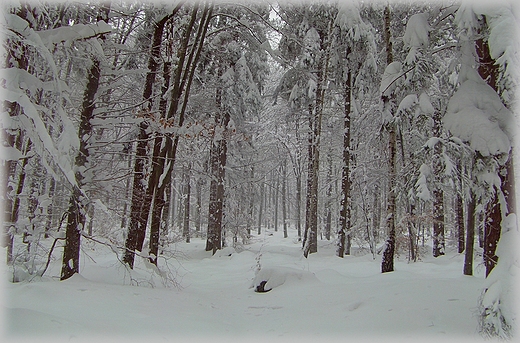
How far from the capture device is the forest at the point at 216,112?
13.2 feet

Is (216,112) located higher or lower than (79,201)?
higher

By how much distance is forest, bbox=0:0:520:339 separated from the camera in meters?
4.01

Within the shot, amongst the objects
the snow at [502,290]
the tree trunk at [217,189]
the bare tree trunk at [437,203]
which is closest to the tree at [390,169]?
the bare tree trunk at [437,203]

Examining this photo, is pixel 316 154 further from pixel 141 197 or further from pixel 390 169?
pixel 141 197

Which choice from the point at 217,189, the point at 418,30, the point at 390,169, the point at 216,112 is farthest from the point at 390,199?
the point at 216,112

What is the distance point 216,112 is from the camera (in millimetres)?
14953

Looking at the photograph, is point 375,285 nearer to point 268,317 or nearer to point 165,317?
point 268,317

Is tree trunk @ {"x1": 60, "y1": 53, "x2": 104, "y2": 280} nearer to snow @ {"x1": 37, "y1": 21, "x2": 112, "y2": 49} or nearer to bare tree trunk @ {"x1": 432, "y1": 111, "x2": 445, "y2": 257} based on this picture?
snow @ {"x1": 37, "y1": 21, "x2": 112, "y2": 49}

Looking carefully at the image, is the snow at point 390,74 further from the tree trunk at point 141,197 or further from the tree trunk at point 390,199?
the tree trunk at point 141,197

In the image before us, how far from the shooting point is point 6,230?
5.78 m

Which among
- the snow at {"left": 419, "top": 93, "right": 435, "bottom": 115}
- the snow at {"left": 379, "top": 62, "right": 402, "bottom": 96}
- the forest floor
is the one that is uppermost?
the snow at {"left": 379, "top": 62, "right": 402, "bottom": 96}

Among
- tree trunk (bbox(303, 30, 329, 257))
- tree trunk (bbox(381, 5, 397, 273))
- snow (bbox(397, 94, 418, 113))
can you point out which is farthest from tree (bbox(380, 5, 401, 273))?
tree trunk (bbox(303, 30, 329, 257))

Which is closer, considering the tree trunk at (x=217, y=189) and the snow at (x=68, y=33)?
the snow at (x=68, y=33)

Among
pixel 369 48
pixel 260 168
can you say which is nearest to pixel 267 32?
pixel 369 48
